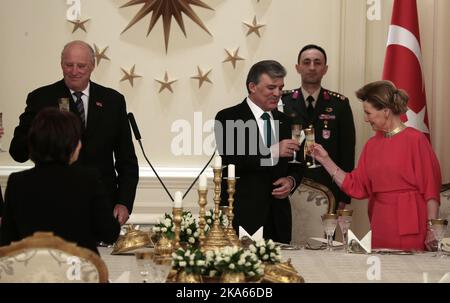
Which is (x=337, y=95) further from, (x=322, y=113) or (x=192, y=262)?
(x=192, y=262)

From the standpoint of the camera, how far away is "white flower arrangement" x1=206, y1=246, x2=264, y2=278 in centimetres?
323

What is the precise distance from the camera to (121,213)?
4.91 m

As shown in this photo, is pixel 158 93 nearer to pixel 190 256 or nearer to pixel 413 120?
pixel 413 120

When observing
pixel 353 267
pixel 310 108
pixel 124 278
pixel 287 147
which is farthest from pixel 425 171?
pixel 124 278

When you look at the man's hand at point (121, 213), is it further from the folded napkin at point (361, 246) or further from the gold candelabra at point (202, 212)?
the folded napkin at point (361, 246)

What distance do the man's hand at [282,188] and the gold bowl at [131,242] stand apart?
106 cm

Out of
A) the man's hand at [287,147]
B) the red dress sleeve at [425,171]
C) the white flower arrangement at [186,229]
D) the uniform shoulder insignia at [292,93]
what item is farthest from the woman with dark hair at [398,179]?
the uniform shoulder insignia at [292,93]

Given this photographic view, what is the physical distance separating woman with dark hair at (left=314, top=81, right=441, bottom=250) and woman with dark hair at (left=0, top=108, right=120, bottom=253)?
2.14 m

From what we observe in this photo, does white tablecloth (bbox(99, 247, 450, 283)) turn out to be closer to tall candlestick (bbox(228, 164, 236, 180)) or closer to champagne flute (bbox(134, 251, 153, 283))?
champagne flute (bbox(134, 251, 153, 283))

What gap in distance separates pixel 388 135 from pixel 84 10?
3088 millimetres

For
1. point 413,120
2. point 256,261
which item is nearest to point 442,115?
point 413,120

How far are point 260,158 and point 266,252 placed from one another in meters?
1.72

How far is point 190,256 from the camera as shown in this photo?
10.8 ft

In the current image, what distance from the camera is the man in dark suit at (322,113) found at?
666 cm
